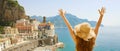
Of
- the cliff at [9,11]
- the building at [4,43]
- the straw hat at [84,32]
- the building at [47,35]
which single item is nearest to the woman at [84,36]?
the straw hat at [84,32]

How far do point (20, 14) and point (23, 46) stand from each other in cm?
2313

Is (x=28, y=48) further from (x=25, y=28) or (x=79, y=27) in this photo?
(x=79, y=27)

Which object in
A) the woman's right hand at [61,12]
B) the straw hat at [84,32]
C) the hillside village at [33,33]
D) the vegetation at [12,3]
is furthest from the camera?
the vegetation at [12,3]

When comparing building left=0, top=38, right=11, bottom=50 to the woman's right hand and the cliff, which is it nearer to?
the cliff

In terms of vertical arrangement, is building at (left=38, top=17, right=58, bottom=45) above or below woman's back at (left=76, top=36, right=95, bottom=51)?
below

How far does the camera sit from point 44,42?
155 feet

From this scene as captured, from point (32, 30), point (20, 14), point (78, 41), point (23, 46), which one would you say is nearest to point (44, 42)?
point (32, 30)

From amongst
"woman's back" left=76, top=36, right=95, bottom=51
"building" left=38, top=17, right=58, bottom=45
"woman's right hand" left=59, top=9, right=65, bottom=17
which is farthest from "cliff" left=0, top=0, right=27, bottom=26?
"woman's back" left=76, top=36, right=95, bottom=51

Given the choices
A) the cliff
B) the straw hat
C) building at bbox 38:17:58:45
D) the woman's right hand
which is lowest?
building at bbox 38:17:58:45

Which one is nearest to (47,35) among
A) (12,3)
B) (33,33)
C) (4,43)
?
(33,33)

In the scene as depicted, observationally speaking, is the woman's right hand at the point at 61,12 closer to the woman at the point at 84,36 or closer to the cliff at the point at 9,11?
the woman at the point at 84,36

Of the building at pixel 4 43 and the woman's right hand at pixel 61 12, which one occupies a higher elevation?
the woman's right hand at pixel 61 12

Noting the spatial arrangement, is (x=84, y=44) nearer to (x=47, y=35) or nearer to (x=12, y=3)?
(x=47, y=35)

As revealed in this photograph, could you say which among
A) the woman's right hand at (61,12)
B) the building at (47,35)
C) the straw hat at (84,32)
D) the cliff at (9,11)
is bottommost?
the building at (47,35)
